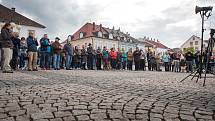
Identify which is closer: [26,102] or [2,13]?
[26,102]

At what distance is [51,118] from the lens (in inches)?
135

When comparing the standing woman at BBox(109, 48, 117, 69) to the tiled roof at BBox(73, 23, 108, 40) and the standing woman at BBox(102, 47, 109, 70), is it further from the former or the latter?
the tiled roof at BBox(73, 23, 108, 40)

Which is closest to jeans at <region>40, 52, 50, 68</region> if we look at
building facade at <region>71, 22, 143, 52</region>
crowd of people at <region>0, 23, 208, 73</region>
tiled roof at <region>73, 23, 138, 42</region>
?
crowd of people at <region>0, 23, 208, 73</region>

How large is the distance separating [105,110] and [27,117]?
1.09m

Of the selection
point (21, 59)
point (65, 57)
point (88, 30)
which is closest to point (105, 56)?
point (65, 57)

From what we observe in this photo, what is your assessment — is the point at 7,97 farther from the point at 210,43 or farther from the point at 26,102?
the point at 210,43

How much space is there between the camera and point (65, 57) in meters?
16.8

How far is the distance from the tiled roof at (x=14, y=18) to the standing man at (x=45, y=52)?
31.4 metres

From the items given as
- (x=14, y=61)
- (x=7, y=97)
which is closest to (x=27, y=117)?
(x=7, y=97)

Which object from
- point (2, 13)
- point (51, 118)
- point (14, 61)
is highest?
point (2, 13)

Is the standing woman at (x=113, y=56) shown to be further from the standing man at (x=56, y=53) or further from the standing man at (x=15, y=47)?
the standing man at (x=15, y=47)

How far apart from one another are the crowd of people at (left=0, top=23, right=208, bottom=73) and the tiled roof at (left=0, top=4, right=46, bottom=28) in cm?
2864

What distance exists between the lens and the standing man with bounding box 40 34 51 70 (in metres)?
15.1

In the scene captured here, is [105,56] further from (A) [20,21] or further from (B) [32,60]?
(A) [20,21]
